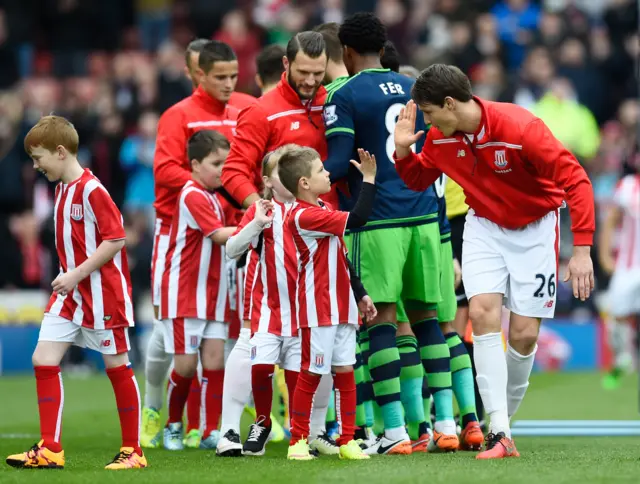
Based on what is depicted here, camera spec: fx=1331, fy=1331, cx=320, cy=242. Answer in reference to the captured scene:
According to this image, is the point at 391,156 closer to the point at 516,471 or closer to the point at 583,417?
the point at 516,471

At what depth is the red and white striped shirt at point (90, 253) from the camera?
272 inches

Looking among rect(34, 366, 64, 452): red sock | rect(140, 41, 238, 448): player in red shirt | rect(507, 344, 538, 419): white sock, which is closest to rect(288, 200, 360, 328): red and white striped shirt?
rect(507, 344, 538, 419): white sock

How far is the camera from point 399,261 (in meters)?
7.63

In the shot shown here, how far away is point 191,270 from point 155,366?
86 cm

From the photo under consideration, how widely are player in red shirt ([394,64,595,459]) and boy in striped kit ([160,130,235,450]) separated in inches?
59.3

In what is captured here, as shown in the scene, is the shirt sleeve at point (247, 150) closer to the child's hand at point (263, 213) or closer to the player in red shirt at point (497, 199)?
the child's hand at point (263, 213)

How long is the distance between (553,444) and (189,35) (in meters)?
13.1

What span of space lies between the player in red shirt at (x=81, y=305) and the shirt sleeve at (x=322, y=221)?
38.0 inches

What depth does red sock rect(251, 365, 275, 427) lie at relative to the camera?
740 cm

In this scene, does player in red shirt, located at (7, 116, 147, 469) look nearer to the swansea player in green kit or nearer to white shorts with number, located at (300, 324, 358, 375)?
white shorts with number, located at (300, 324, 358, 375)

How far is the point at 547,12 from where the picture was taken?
1934cm

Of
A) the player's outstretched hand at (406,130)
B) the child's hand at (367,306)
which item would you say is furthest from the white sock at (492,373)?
the player's outstretched hand at (406,130)

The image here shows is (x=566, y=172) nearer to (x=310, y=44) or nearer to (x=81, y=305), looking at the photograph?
(x=310, y=44)

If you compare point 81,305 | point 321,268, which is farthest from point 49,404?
point 321,268
